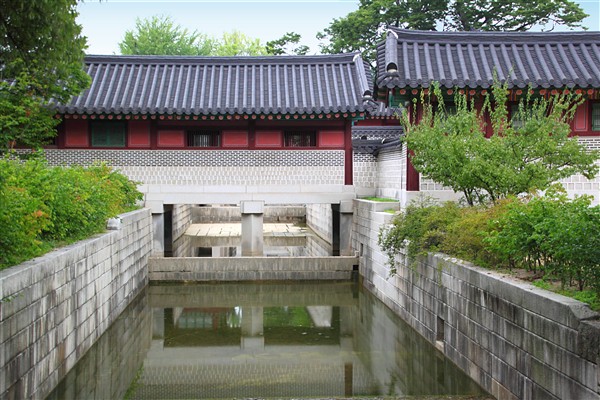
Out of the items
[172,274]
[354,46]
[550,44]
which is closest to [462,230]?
[550,44]

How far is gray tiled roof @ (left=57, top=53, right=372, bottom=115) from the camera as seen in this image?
20344 mm

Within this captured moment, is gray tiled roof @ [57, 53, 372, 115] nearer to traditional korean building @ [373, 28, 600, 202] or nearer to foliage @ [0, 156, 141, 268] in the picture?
traditional korean building @ [373, 28, 600, 202]

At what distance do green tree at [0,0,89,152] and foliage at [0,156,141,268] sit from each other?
6.50ft

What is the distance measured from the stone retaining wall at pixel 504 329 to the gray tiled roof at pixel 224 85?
9.07 m

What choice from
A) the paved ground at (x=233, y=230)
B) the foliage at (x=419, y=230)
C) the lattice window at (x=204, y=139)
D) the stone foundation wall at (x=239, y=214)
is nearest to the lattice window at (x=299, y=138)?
the lattice window at (x=204, y=139)

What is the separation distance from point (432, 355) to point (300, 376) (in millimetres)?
2285

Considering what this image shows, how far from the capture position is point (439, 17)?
40.2 m

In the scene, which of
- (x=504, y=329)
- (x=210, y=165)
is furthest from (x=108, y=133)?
(x=504, y=329)

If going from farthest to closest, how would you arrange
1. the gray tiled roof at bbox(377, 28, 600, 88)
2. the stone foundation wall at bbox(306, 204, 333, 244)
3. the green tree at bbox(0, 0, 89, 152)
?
the stone foundation wall at bbox(306, 204, 333, 244), the gray tiled roof at bbox(377, 28, 600, 88), the green tree at bbox(0, 0, 89, 152)

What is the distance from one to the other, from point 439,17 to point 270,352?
32.4 metres

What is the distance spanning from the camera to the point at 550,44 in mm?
18078

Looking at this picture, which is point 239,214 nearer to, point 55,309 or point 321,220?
point 321,220

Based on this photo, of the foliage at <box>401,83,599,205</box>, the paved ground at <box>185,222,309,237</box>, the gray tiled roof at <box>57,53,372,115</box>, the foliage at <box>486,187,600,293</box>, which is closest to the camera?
the foliage at <box>486,187,600,293</box>

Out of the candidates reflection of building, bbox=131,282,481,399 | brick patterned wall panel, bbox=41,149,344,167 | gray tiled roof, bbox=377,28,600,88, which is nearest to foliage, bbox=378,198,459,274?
reflection of building, bbox=131,282,481,399
